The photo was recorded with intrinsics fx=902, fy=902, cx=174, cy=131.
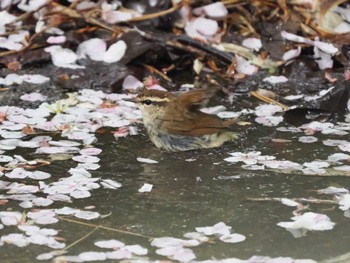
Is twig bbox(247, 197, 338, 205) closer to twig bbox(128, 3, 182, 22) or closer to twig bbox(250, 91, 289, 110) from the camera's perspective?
twig bbox(250, 91, 289, 110)

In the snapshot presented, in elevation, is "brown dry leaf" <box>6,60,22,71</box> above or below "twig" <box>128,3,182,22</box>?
below

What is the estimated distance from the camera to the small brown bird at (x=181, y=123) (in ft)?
14.0

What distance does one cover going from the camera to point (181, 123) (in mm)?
4301

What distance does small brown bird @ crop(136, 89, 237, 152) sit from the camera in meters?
4.26

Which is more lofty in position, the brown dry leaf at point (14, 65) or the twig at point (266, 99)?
the brown dry leaf at point (14, 65)

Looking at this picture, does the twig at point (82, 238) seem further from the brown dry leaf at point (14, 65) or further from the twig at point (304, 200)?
the brown dry leaf at point (14, 65)

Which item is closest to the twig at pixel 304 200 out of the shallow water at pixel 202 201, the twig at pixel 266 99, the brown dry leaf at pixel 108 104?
the shallow water at pixel 202 201

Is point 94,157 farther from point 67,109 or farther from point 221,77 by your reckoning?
point 221,77

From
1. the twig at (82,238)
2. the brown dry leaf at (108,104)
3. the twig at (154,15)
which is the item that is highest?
the twig at (154,15)

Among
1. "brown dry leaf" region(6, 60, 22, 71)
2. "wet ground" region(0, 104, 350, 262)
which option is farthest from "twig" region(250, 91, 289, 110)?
"brown dry leaf" region(6, 60, 22, 71)

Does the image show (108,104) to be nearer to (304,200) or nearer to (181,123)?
(181,123)

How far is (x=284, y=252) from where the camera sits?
3.13m

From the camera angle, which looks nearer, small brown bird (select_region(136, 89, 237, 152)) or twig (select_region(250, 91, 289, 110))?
small brown bird (select_region(136, 89, 237, 152))

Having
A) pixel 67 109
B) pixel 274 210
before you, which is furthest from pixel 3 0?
pixel 274 210
